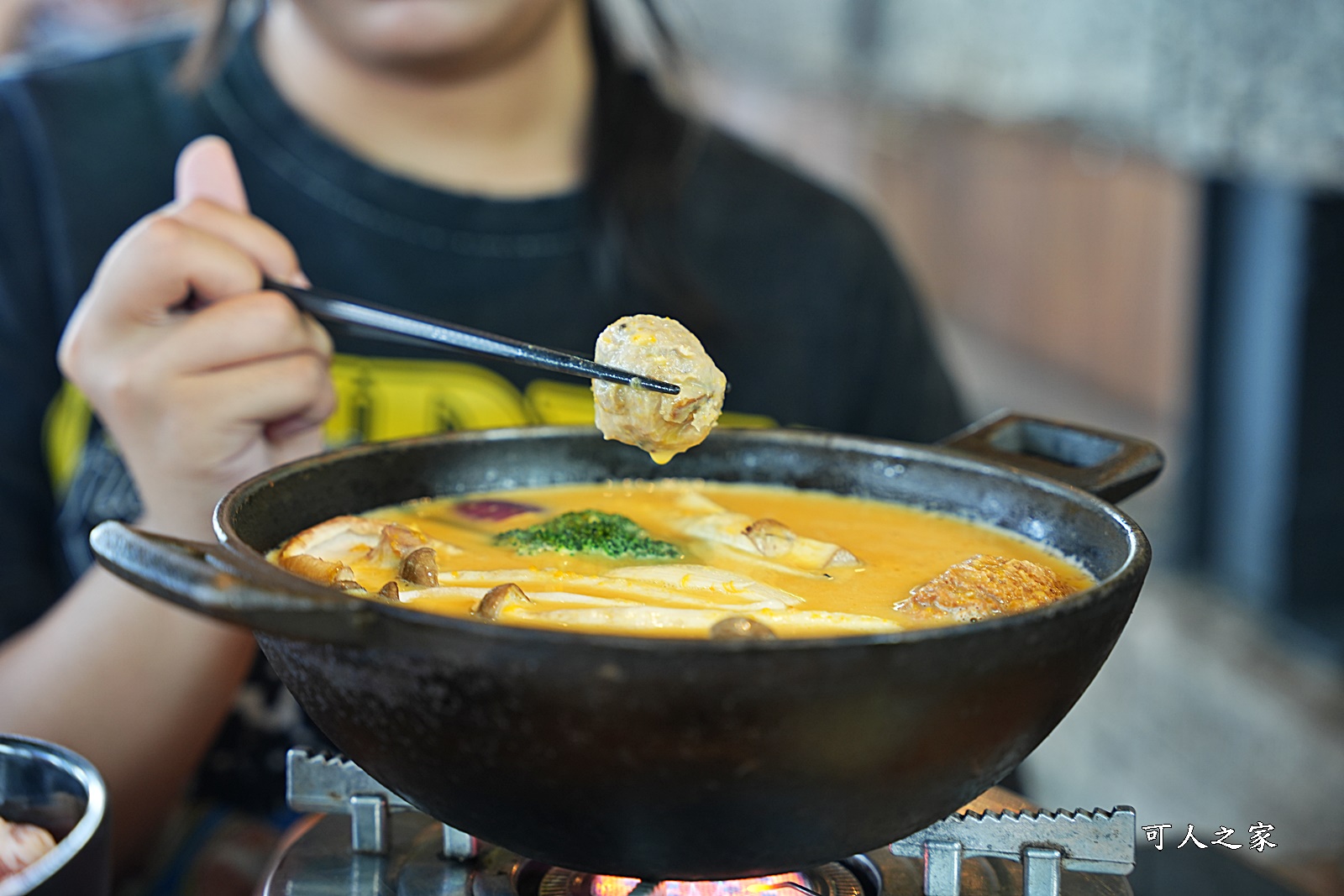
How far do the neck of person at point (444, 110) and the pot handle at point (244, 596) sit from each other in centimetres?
138

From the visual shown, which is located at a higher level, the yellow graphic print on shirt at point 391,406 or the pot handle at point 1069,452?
the pot handle at point 1069,452

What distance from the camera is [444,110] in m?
2.08

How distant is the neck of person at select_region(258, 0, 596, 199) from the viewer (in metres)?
2.05

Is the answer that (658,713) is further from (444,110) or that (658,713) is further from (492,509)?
(444,110)

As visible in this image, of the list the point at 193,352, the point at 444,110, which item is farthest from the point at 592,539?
the point at 444,110

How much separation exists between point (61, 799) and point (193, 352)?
494 mm

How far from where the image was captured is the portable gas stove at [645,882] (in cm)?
98

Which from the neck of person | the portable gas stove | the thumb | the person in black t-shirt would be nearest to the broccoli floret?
the portable gas stove

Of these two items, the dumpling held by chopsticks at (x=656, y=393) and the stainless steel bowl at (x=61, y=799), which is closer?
the stainless steel bowl at (x=61, y=799)

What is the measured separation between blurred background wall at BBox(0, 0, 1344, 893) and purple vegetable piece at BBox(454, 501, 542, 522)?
1376 millimetres

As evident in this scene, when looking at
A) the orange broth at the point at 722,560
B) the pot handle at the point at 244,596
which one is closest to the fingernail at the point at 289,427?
the orange broth at the point at 722,560

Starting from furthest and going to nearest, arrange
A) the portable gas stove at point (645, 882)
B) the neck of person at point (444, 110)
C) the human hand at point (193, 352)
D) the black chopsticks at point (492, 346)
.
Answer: the neck of person at point (444, 110)
the human hand at point (193, 352)
the black chopsticks at point (492, 346)
the portable gas stove at point (645, 882)

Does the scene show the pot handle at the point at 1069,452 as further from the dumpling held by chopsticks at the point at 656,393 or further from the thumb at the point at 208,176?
the thumb at the point at 208,176

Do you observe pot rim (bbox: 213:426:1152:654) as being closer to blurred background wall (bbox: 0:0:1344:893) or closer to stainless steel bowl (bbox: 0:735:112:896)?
stainless steel bowl (bbox: 0:735:112:896)
